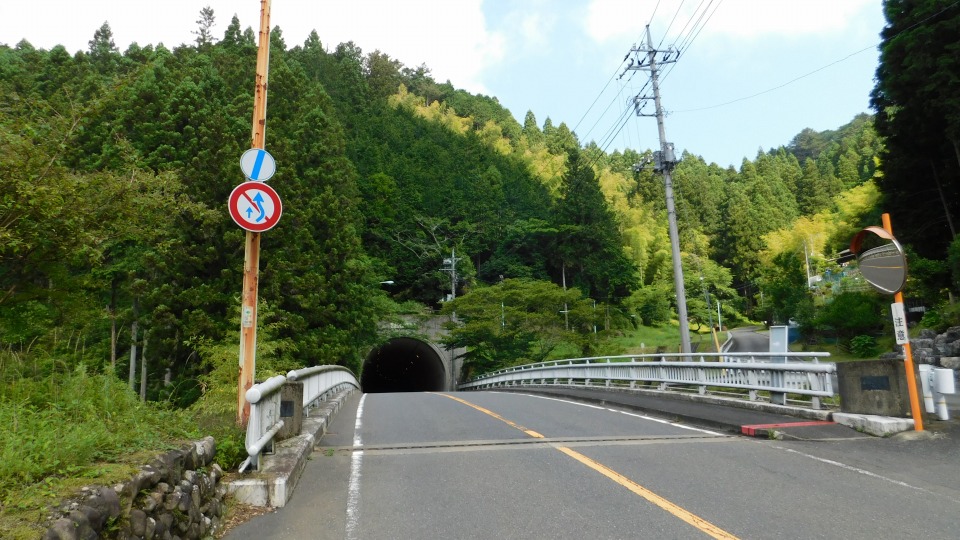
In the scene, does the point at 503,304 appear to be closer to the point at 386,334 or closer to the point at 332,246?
the point at 386,334

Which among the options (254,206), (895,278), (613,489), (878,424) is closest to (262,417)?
(254,206)

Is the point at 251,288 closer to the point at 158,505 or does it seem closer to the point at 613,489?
the point at 158,505

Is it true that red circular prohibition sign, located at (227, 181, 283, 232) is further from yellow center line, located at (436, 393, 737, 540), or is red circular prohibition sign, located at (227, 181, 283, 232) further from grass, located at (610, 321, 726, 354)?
grass, located at (610, 321, 726, 354)

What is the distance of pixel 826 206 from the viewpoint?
261 feet

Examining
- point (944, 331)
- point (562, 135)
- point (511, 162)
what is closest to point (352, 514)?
point (944, 331)

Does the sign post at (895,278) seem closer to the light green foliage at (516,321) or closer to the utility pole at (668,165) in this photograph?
the utility pole at (668,165)

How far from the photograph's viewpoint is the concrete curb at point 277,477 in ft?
16.6

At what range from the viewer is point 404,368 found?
6066cm

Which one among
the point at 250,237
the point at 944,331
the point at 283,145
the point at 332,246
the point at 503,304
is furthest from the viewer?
the point at 503,304

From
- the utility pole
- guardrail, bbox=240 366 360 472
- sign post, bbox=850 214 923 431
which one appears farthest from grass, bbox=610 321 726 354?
guardrail, bbox=240 366 360 472

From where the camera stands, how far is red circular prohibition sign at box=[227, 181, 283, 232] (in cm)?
660

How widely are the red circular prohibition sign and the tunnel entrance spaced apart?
121 ft

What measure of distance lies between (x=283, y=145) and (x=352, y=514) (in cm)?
2802

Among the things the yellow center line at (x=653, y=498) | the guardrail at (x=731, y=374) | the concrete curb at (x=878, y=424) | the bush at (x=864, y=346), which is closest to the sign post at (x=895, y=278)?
the concrete curb at (x=878, y=424)
